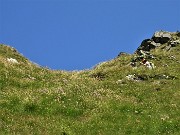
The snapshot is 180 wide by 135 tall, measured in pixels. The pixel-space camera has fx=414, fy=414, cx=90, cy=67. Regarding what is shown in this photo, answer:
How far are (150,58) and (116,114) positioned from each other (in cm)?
2105

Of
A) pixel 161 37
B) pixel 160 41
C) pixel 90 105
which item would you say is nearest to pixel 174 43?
pixel 160 41

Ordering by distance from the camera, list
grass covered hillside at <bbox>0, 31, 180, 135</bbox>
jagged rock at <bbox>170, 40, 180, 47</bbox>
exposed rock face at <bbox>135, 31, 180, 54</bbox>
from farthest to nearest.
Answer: exposed rock face at <bbox>135, 31, 180, 54</bbox> < jagged rock at <bbox>170, 40, 180, 47</bbox> < grass covered hillside at <bbox>0, 31, 180, 135</bbox>

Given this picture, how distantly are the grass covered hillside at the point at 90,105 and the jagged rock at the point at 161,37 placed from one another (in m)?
18.6

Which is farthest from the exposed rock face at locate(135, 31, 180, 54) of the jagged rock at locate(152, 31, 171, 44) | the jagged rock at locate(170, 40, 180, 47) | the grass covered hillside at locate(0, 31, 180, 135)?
the grass covered hillside at locate(0, 31, 180, 135)

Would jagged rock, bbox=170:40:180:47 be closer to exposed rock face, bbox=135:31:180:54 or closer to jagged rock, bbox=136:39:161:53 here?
exposed rock face, bbox=135:31:180:54

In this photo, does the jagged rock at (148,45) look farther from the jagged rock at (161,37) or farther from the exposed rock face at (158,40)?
the jagged rock at (161,37)

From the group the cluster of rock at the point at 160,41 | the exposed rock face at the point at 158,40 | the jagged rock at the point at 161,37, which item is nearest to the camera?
the cluster of rock at the point at 160,41

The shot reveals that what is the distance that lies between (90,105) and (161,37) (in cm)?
3273

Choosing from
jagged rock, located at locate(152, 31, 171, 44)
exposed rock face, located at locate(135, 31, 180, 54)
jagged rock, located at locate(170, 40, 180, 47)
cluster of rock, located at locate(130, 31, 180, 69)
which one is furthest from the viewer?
jagged rock, located at locate(152, 31, 171, 44)

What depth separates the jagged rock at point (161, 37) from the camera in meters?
57.3

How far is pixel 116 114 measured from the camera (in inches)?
1035

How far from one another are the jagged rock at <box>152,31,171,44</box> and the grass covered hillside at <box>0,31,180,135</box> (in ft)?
60.9

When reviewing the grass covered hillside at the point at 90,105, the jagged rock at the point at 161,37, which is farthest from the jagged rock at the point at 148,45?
the grass covered hillside at the point at 90,105

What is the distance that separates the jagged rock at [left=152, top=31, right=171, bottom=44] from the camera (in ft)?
188
